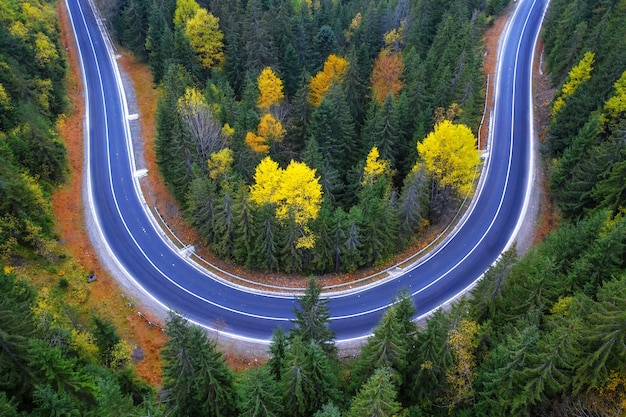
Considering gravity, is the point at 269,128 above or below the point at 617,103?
below

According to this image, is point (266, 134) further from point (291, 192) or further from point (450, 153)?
point (450, 153)

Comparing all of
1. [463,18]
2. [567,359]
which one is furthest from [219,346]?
[463,18]

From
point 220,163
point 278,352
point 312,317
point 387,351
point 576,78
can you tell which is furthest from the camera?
point 576,78

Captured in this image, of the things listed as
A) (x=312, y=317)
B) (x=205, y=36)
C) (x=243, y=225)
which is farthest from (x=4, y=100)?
(x=312, y=317)

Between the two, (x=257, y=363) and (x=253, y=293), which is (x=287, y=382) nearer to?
(x=257, y=363)

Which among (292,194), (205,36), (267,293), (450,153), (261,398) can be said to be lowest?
(267,293)
